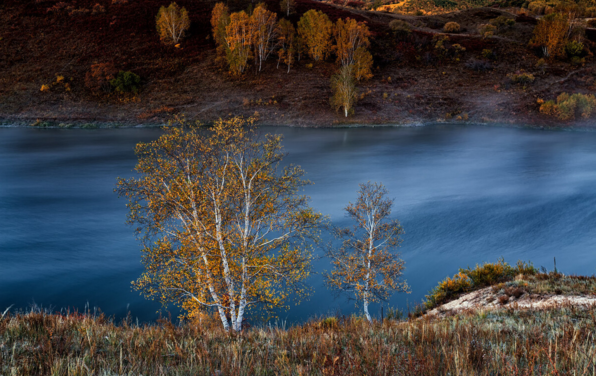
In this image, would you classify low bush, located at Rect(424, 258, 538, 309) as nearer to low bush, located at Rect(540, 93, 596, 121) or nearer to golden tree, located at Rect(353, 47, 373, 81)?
low bush, located at Rect(540, 93, 596, 121)

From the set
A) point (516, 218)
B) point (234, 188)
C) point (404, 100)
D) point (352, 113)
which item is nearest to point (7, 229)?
point (234, 188)

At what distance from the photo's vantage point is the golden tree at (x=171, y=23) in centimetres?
7006

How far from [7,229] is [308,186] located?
23602mm

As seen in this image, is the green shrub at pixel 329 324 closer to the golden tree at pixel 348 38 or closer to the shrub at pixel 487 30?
the golden tree at pixel 348 38

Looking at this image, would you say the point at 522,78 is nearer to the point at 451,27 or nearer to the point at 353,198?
the point at 451,27

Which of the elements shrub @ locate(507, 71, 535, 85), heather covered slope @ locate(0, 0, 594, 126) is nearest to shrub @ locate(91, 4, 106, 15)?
heather covered slope @ locate(0, 0, 594, 126)

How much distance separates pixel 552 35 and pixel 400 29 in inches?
1183

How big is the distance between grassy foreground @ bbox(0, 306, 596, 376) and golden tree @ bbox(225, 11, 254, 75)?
6437 centimetres

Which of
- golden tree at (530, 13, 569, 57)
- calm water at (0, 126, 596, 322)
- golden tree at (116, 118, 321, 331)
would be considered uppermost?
golden tree at (530, 13, 569, 57)

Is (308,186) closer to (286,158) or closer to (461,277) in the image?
(286,158)

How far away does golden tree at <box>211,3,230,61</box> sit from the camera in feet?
217

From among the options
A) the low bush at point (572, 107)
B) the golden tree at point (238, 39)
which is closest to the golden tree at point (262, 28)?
the golden tree at point (238, 39)

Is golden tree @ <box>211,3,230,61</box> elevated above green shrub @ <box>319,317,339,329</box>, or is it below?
above

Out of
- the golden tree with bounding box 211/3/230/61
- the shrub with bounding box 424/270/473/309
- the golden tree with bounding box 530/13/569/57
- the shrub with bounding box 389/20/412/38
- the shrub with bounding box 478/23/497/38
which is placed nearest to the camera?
the shrub with bounding box 424/270/473/309
